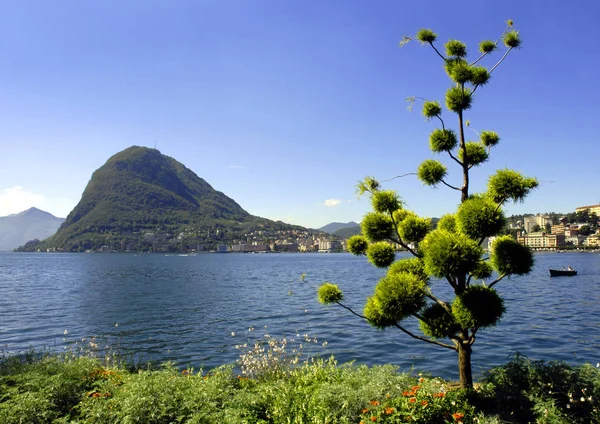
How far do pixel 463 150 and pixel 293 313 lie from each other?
2033cm

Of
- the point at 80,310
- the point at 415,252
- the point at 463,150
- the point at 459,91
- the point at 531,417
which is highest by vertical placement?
the point at 459,91

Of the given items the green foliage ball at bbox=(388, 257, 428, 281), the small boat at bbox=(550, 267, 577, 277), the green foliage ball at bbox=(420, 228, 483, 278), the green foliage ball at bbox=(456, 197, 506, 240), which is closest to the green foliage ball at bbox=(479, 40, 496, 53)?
the green foliage ball at bbox=(456, 197, 506, 240)

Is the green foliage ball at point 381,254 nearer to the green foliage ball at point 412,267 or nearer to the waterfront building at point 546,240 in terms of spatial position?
the green foliage ball at point 412,267

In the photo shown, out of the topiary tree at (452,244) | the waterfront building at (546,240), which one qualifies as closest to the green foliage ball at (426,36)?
the topiary tree at (452,244)

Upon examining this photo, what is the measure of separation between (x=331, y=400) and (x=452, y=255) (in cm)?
284

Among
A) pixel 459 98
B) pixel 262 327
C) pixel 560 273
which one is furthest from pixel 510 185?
pixel 560 273

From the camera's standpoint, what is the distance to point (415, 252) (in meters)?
7.46

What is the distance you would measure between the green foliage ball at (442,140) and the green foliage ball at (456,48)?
57.4 inches

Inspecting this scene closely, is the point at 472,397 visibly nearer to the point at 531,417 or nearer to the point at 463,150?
the point at 531,417

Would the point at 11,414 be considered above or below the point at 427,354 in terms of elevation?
above

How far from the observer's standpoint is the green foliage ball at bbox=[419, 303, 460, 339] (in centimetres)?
688

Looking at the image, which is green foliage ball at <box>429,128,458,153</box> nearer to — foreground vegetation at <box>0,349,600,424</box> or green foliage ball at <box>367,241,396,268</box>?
green foliage ball at <box>367,241,396,268</box>

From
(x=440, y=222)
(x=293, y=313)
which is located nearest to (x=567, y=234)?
(x=293, y=313)

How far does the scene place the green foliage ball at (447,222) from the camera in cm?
737
